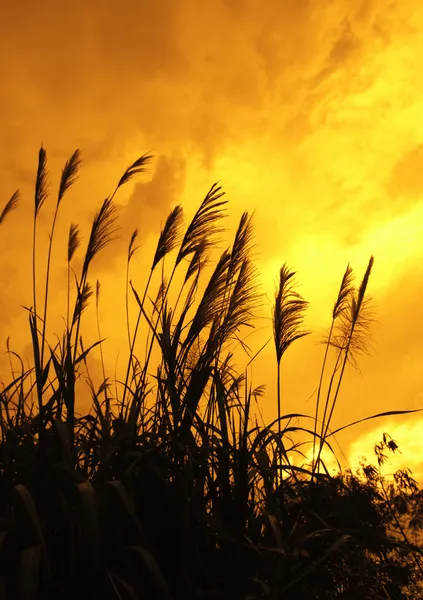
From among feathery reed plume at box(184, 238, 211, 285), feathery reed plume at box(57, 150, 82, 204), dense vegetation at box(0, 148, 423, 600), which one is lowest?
dense vegetation at box(0, 148, 423, 600)

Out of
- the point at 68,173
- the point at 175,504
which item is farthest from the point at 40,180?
the point at 175,504

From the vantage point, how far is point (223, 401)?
8.60 ft

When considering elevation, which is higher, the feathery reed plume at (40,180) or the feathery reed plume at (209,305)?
the feathery reed plume at (40,180)

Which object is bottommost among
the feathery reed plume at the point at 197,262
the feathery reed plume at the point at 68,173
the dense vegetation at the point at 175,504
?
the dense vegetation at the point at 175,504

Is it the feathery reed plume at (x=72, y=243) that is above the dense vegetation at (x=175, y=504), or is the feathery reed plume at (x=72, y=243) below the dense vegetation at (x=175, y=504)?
above

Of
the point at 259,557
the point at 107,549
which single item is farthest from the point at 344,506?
the point at 107,549

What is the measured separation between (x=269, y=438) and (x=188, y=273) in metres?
1.05

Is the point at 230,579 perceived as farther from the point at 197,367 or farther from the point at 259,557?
the point at 197,367

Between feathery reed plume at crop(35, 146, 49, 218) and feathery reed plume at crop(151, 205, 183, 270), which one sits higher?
feathery reed plume at crop(35, 146, 49, 218)

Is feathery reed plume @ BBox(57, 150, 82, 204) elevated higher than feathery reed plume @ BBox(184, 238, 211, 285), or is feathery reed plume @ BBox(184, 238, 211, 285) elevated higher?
feathery reed plume @ BBox(57, 150, 82, 204)

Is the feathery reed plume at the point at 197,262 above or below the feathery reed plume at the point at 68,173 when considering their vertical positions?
below

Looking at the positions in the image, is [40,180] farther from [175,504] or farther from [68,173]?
[175,504]

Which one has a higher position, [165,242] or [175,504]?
[165,242]

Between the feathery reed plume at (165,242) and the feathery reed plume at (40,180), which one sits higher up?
the feathery reed plume at (40,180)
